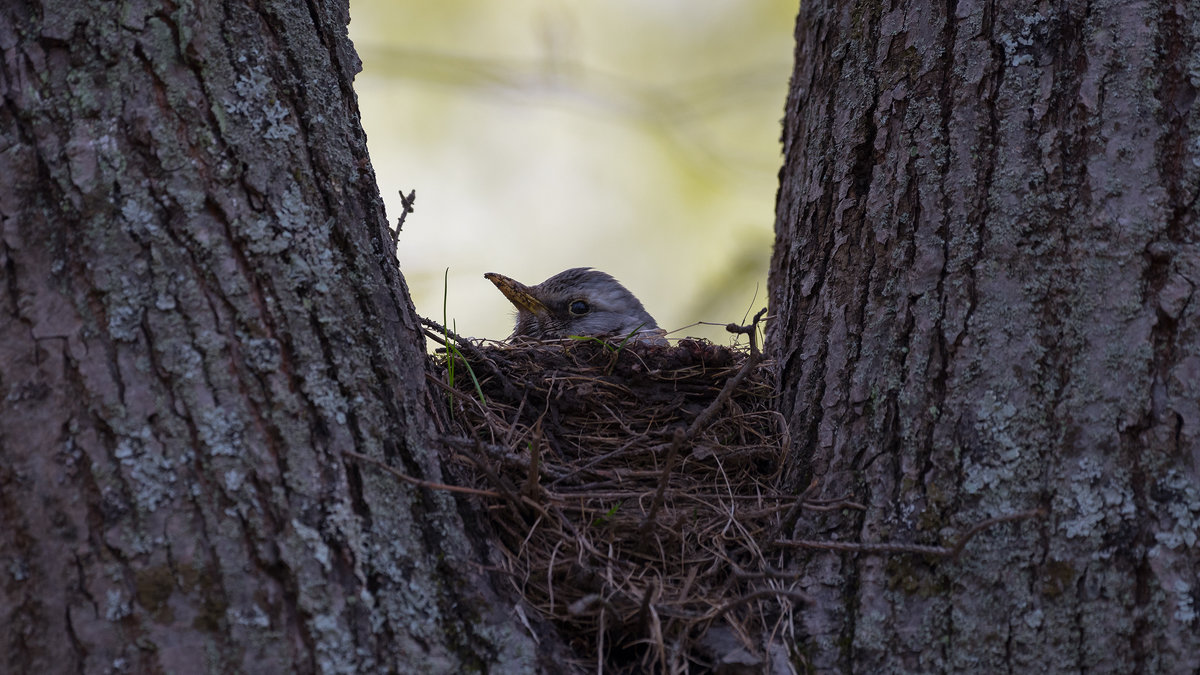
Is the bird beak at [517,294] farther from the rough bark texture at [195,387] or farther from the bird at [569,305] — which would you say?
the rough bark texture at [195,387]

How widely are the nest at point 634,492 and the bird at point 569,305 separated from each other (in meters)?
1.44

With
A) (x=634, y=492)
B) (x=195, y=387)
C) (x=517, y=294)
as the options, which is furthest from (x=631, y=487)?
(x=517, y=294)

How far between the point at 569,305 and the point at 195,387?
11.9 feet

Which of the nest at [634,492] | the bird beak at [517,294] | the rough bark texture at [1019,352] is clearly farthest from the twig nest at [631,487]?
the bird beak at [517,294]

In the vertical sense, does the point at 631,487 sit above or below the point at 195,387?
above

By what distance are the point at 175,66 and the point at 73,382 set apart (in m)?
0.77

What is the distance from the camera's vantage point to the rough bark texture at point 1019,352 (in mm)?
2379

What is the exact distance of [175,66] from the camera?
7.91ft

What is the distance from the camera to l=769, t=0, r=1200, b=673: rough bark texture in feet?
7.80

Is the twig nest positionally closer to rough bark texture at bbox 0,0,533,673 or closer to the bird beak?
rough bark texture at bbox 0,0,533,673

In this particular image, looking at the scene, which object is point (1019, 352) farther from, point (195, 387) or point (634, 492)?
point (195, 387)

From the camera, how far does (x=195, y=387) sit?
88.2 inches

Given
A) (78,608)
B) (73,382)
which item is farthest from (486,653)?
(73,382)

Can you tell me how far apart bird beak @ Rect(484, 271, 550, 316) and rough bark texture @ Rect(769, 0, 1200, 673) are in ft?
9.21
